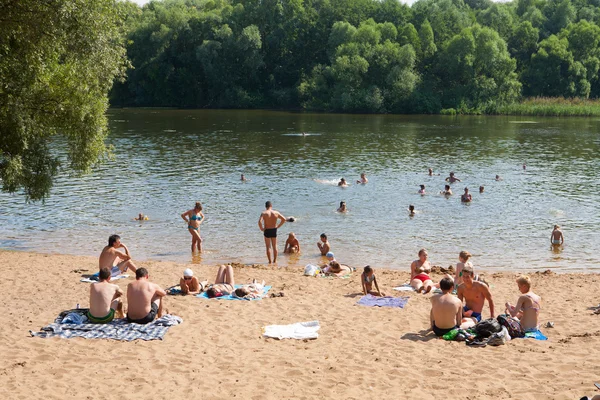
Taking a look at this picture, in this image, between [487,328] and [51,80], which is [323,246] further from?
[487,328]

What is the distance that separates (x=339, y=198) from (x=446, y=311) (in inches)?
773

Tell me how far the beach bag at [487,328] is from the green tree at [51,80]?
43.9 feet

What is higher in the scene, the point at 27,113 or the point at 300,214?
the point at 27,113

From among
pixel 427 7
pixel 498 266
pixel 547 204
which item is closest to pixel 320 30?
pixel 427 7

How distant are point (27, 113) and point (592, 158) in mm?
37184

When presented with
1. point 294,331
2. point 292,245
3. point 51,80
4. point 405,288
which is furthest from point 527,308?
point 51,80

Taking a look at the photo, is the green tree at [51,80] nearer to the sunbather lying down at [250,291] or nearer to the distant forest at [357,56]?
the sunbather lying down at [250,291]

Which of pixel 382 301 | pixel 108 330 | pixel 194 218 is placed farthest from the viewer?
pixel 194 218

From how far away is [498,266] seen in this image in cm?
2091

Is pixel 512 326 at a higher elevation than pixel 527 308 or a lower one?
lower

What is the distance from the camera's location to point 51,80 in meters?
19.7

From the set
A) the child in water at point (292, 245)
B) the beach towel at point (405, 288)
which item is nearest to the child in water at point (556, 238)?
the beach towel at point (405, 288)

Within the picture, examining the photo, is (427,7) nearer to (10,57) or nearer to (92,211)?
(92,211)

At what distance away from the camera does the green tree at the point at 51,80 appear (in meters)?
18.6
